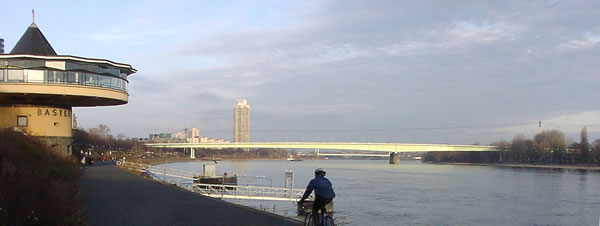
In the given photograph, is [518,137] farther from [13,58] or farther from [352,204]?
[13,58]

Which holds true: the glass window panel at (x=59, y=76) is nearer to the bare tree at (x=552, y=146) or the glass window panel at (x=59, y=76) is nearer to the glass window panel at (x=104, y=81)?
the glass window panel at (x=104, y=81)

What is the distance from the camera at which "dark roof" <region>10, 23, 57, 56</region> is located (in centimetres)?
3578

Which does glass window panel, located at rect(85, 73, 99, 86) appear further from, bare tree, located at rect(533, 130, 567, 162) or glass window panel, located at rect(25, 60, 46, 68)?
bare tree, located at rect(533, 130, 567, 162)

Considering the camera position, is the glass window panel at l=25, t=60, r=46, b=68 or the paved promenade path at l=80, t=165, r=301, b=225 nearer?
the paved promenade path at l=80, t=165, r=301, b=225

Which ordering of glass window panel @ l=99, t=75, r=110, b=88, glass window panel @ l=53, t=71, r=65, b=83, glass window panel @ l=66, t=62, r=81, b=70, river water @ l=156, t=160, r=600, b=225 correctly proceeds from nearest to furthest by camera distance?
river water @ l=156, t=160, r=600, b=225, glass window panel @ l=53, t=71, r=65, b=83, glass window panel @ l=66, t=62, r=81, b=70, glass window panel @ l=99, t=75, r=110, b=88

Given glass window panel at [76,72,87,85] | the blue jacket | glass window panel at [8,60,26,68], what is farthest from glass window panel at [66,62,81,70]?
the blue jacket

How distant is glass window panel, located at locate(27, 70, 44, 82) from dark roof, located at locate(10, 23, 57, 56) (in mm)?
3062

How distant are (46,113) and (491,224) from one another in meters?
30.3

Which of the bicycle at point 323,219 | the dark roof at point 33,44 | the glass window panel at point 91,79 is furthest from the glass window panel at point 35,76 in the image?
the bicycle at point 323,219

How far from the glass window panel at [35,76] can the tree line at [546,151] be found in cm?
9460

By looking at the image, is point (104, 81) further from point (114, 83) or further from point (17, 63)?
point (17, 63)

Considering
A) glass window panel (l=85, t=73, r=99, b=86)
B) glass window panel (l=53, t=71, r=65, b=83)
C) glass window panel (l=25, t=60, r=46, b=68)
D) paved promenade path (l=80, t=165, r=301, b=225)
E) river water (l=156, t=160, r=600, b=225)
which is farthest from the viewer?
glass window panel (l=85, t=73, r=99, b=86)

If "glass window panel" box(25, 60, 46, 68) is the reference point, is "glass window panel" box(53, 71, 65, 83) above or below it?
below

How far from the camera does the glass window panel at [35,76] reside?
33250 millimetres
